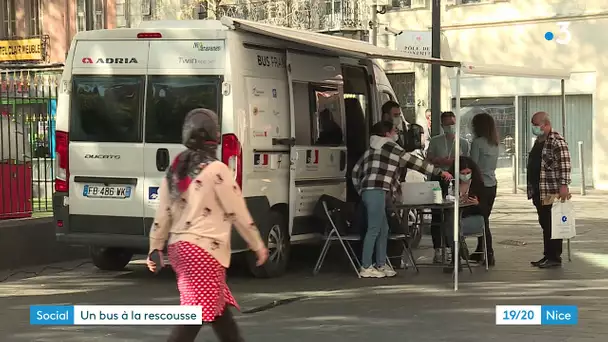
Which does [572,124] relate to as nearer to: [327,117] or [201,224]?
[327,117]

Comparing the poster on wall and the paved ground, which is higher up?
the poster on wall

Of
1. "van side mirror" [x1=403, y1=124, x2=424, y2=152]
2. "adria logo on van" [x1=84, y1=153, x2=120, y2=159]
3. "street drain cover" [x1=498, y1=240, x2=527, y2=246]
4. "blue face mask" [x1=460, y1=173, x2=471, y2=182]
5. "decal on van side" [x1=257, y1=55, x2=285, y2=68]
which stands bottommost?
"street drain cover" [x1=498, y1=240, x2=527, y2=246]

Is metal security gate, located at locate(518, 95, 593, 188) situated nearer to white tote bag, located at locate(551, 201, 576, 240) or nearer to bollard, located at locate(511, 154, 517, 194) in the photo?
bollard, located at locate(511, 154, 517, 194)

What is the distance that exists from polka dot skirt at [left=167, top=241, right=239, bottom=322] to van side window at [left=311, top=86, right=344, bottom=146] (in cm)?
573

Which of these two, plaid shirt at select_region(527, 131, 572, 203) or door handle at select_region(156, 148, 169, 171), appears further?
plaid shirt at select_region(527, 131, 572, 203)

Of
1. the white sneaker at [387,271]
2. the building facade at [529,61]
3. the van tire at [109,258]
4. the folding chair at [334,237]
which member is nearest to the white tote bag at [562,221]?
the white sneaker at [387,271]

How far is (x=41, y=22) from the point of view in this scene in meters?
33.2

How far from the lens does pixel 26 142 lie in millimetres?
12156

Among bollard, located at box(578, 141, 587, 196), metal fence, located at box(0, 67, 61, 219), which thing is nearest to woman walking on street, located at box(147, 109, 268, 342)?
metal fence, located at box(0, 67, 61, 219)

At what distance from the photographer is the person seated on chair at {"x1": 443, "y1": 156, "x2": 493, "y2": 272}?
434 inches

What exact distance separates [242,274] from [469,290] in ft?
8.74

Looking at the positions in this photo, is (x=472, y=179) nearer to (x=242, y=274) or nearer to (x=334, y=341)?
(x=242, y=274)

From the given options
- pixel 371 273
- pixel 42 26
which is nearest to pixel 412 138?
pixel 371 273

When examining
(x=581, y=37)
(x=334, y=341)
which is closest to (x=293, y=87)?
(x=334, y=341)
